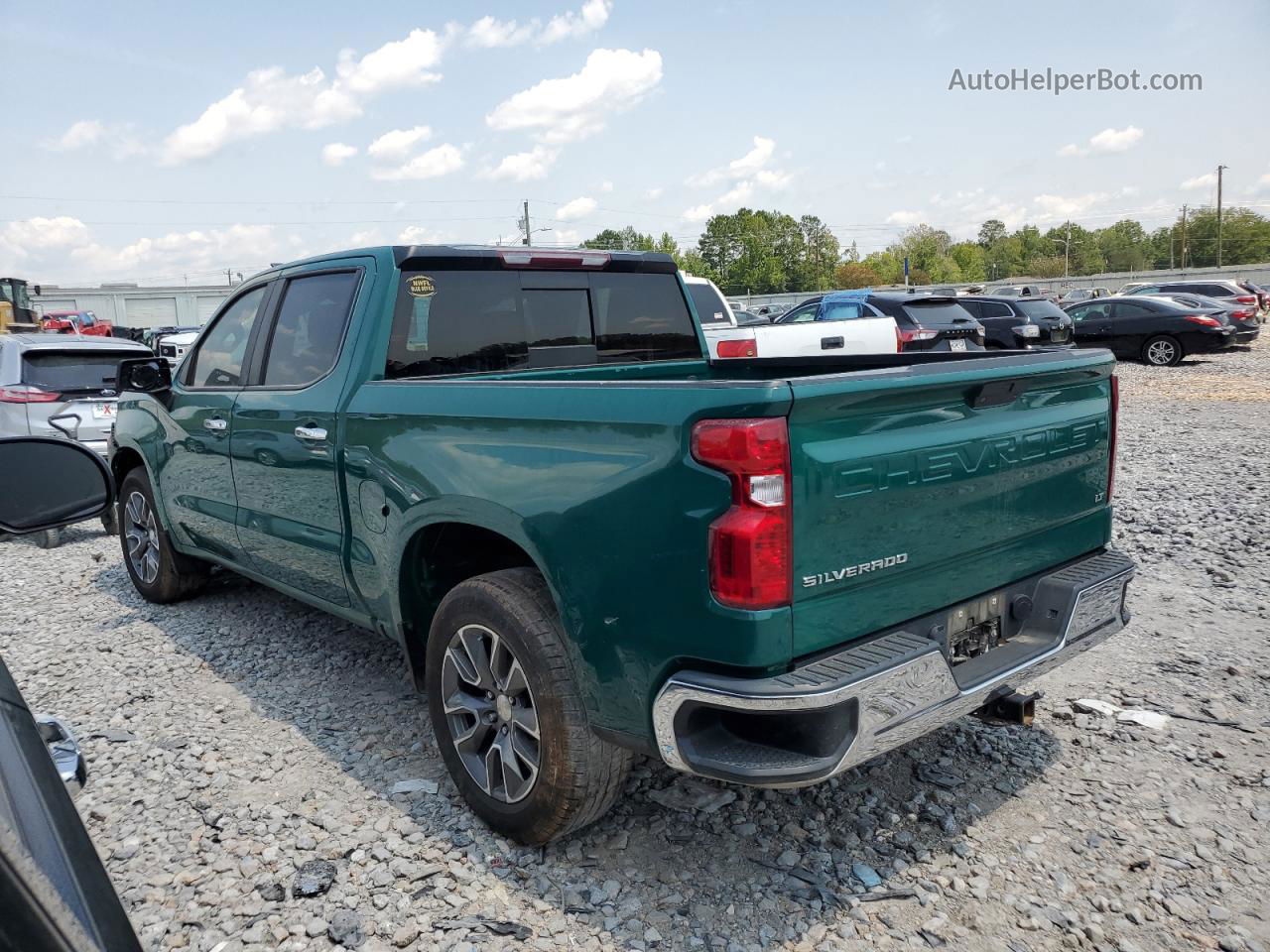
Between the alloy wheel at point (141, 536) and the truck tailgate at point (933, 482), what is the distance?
4.72m

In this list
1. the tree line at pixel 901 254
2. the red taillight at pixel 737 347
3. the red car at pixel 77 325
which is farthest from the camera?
the tree line at pixel 901 254

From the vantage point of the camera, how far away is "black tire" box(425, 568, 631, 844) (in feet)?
9.35

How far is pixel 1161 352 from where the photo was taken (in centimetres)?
2109

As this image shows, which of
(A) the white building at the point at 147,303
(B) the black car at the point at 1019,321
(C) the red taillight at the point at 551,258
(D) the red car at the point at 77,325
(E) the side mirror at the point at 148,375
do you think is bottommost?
(B) the black car at the point at 1019,321

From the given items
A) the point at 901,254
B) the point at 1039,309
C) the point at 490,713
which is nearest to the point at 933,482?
the point at 490,713

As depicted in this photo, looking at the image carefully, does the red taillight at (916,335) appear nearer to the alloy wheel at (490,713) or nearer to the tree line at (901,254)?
the alloy wheel at (490,713)

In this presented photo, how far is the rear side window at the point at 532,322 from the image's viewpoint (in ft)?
12.5

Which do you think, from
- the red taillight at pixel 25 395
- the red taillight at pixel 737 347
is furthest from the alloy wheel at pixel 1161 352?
the red taillight at pixel 25 395

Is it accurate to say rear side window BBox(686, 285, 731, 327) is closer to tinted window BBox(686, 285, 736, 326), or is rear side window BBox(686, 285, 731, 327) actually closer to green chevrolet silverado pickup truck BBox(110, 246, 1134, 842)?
tinted window BBox(686, 285, 736, 326)

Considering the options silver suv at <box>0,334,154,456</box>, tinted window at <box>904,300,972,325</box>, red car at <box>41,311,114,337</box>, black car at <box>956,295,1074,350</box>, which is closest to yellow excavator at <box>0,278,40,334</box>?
red car at <box>41,311,114,337</box>

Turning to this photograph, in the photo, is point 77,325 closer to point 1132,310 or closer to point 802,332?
point 802,332

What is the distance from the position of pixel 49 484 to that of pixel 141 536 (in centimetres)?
417

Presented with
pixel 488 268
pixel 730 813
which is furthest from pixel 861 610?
pixel 488 268

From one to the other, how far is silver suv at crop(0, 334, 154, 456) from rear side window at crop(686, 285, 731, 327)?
5896 millimetres
